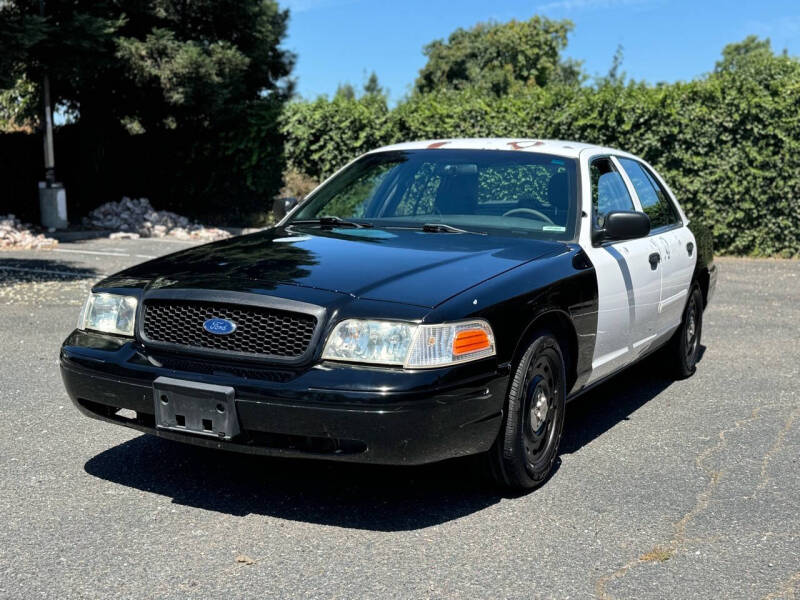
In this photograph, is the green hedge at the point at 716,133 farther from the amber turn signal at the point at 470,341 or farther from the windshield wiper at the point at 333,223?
the amber turn signal at the point at 470,341

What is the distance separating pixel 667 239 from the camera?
6.10 meters

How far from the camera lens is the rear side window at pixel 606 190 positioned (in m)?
5.34

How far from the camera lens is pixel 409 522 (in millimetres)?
3941

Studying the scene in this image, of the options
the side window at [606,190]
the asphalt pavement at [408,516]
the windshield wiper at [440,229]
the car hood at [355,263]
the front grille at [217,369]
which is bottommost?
the asphalt pavement at [408,516]

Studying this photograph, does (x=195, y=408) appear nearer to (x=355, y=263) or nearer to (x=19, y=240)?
(x=355, y=263)

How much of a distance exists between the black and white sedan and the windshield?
0.01 metres

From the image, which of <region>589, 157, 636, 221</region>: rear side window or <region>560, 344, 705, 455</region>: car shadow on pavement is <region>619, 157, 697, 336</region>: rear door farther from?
<region>560, 344, 705, 455</region>: car shadow on pavement

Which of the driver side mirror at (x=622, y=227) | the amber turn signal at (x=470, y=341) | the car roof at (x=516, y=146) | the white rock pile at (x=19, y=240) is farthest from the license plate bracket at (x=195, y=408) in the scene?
the white rock pile at (x=19, y=240)

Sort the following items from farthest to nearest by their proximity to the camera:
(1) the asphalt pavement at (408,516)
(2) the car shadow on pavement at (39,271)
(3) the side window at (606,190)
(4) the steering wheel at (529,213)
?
(2) the car shadow on pavement at (39,271) → (3) the side window at (606,190) → (4) the steering wheel at (529,213) → (1) the asphalt pavement at (408,516)

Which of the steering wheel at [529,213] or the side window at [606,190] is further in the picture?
the side window at [606,190]

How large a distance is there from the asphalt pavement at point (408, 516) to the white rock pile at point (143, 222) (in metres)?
12.8

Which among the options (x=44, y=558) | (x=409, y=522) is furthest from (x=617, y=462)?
(x=44, y=558)

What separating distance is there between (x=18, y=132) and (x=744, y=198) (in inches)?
559

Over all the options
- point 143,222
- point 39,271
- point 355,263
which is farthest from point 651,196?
point 143,222
